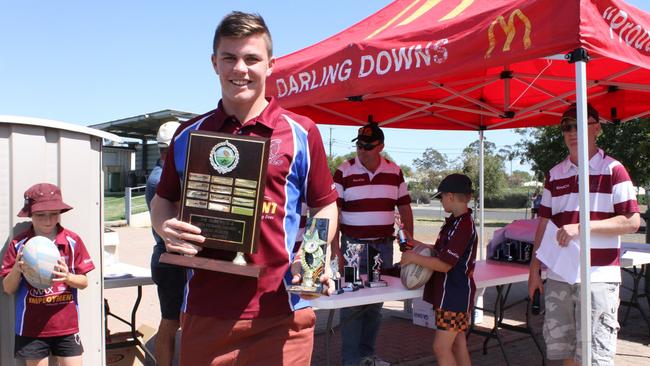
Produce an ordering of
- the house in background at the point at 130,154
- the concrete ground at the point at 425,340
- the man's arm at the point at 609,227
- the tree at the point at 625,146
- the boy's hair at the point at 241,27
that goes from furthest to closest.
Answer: the house in background at the point at 130,154 < the tree at the point at 625,146 < the concrete ground at the point at 425,340 < the man's arm at the point at 609,227 < the boy's hair at the point at 241,27

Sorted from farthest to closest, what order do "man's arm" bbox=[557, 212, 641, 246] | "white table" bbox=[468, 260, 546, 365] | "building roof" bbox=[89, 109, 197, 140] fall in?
"building roof" bbox=[89, 109, 197, 140]
"white table" bbox=[468, 260, 546, 365]
"man's arm" bbox=[557, 212, 641, 246]

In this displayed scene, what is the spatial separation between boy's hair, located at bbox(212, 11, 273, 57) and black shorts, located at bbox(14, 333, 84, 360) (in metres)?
2.21

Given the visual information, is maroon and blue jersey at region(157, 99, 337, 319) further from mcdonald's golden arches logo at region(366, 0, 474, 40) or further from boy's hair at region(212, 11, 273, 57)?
mcdonald's golden arches logo at region(366, 0, 474, 40)

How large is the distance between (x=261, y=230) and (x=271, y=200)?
98 mm

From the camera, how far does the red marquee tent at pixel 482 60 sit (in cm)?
307

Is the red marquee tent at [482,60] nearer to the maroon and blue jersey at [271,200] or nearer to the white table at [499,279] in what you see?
the white table at [499,279]

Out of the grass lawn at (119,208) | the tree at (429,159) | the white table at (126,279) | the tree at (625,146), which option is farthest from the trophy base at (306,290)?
the tree at (429,159)

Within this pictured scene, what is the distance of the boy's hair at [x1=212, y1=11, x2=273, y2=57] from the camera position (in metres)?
1.71

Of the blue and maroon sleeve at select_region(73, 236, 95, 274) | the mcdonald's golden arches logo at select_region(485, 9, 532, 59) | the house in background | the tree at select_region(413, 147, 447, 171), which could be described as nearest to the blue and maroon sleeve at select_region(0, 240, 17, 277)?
the blue and maroon sleeve at select_region(73, 236, 95, 274)

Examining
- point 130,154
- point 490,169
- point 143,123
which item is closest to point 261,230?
point 143,123

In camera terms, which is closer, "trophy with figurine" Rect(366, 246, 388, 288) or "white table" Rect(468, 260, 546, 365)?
"trophy with figurine" Rect(366, 246, 388, 288)

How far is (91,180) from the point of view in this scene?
3.43m

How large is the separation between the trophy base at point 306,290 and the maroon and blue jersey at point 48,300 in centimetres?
191

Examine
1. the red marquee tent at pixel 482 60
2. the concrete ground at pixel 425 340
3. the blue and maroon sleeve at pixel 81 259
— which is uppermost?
the red marquee tent at pixel 482 60
